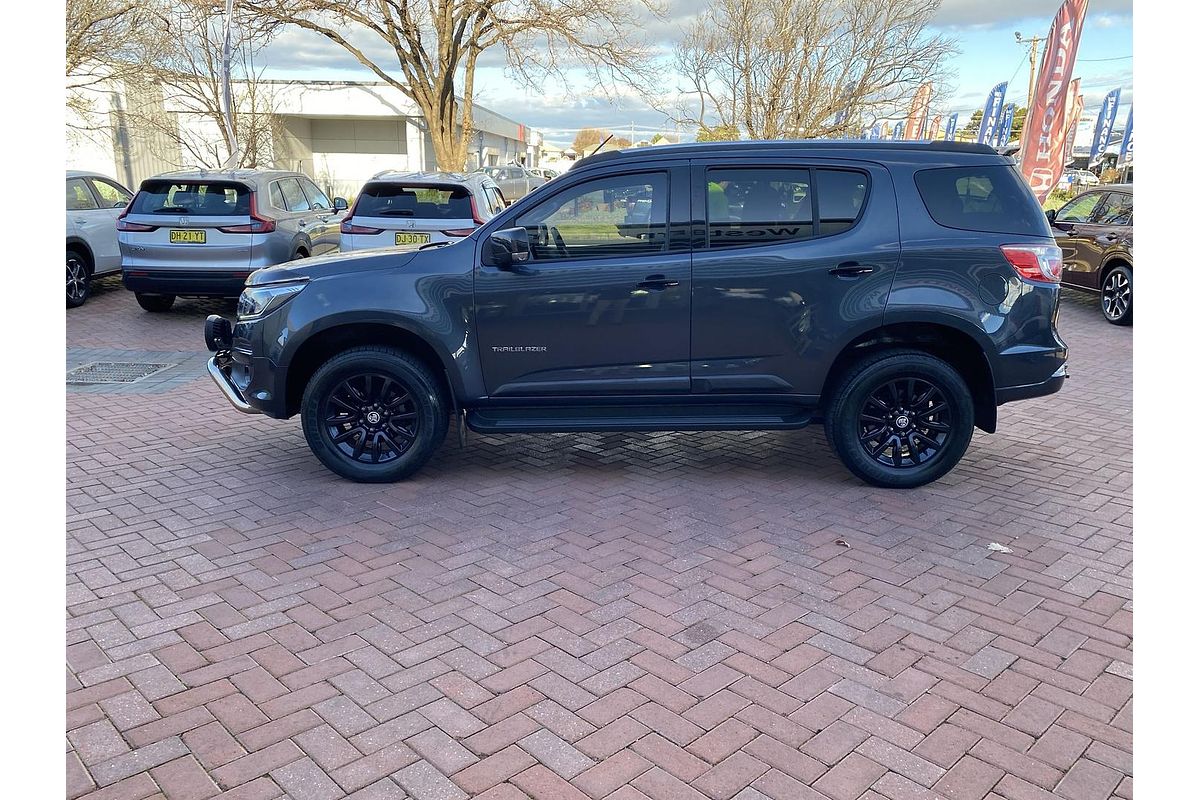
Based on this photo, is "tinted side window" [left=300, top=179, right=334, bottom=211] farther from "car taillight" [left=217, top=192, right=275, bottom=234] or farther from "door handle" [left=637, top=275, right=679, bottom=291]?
"door handle" [left=637, top=275, right=679, bottom=291]

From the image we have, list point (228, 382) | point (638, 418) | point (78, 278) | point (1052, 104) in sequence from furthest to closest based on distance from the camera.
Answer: point (1052, 104), point (78, 278), point (228, 382), point (638, 418)

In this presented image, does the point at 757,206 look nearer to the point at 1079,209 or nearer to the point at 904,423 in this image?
the point at 904,423

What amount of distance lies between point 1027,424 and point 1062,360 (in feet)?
6.24

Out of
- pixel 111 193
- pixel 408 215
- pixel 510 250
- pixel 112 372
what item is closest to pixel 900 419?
pixel 510 250

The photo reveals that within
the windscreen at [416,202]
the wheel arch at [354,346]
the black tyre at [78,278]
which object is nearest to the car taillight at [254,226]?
the windscreen at [416,202]

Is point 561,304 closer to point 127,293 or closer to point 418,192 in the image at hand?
point 418,192

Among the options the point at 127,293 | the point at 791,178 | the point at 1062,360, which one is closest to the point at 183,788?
the point at 791,178

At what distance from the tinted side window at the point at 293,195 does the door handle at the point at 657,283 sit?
7946 millimetres

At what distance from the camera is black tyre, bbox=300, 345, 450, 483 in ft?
18.2

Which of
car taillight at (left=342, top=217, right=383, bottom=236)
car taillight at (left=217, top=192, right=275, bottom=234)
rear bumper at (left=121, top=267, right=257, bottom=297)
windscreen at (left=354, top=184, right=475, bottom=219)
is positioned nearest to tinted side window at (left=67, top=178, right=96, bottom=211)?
rear bumper at (left=121, top=267, right=257, bottom=297)

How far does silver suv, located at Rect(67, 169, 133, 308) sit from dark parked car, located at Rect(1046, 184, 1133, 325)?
1262 cm

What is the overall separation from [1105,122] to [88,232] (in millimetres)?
36944

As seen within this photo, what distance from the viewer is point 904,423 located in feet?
18.5

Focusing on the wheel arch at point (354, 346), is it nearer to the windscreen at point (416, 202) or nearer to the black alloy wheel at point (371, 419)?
the black alloy wheel at point (371, 419)
